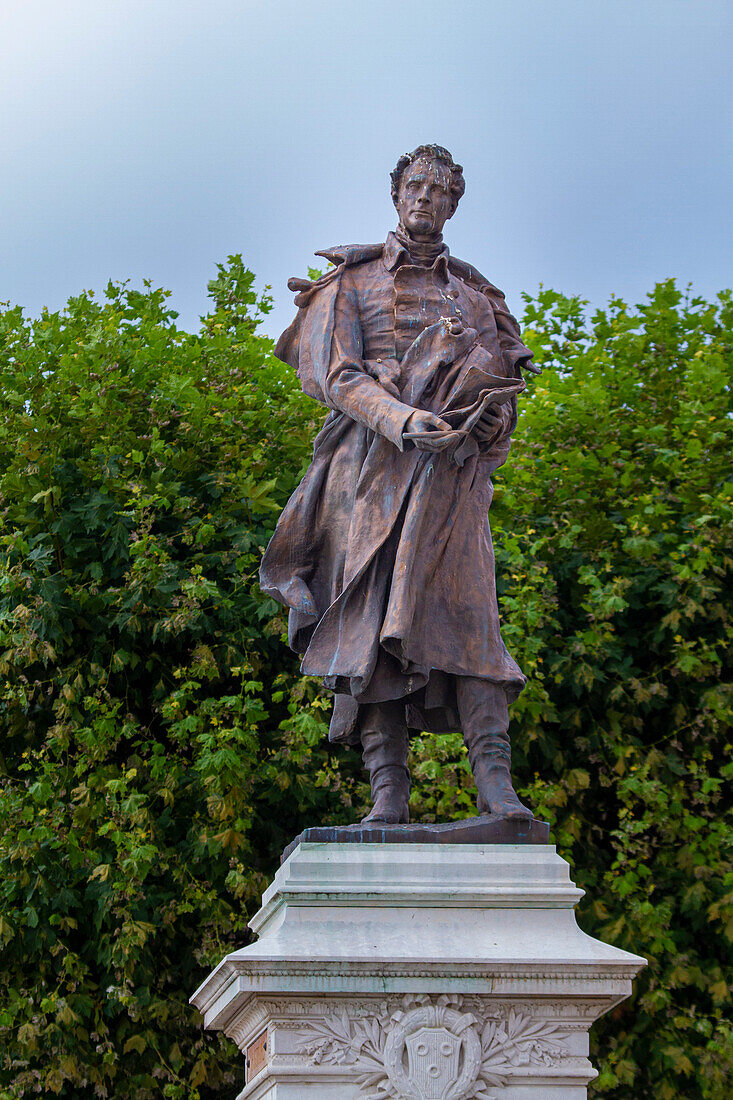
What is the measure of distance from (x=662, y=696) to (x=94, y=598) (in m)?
3.75

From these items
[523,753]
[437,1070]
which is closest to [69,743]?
[523,753]

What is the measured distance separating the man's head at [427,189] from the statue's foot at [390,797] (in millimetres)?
2041

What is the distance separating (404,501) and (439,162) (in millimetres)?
1344

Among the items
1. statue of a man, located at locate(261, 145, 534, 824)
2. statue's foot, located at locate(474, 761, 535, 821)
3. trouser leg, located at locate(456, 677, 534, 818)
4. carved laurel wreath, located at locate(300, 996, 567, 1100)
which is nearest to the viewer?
carved laurel wreath, located at locate(300, 996, 567, 1100)

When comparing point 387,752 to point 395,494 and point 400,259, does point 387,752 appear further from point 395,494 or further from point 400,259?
point 400,259

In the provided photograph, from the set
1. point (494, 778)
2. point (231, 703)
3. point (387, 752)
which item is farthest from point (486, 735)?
point (231, 703)

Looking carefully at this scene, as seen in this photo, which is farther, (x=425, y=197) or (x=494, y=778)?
(x=425, y=197)

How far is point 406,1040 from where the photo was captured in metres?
4.39

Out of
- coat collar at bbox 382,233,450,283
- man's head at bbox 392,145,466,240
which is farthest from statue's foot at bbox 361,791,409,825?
man's head at bbox 392,145,466,240

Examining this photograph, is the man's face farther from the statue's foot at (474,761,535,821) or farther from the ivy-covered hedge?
the ivy-covered hedge

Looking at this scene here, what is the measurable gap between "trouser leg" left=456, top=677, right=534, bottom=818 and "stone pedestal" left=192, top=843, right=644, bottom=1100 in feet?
1.42

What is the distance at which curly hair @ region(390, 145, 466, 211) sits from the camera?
567 centimetres

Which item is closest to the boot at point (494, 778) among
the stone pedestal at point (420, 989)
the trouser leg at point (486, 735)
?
the trouser leg at point (486, 735)

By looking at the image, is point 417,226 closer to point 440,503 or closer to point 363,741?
point 440,503
